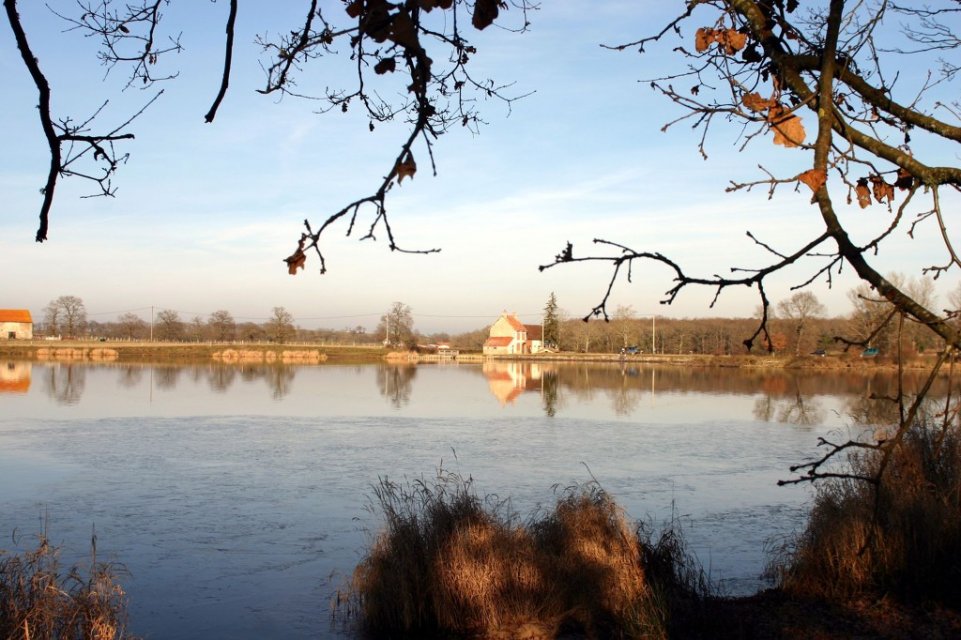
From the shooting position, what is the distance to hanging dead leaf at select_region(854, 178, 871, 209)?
2.12m

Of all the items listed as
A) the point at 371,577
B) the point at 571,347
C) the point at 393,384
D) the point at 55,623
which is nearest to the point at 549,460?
the point at 371,577

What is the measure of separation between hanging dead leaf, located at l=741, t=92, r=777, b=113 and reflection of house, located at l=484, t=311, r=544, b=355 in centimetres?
9966

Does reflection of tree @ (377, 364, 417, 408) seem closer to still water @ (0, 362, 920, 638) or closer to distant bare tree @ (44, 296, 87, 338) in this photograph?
still water @ (0, 362, 920, 638)

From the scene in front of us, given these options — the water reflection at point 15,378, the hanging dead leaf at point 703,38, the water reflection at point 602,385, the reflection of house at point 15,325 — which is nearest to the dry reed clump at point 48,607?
the hanging dead leaf at point 703,38

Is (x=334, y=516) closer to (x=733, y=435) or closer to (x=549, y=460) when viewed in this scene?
(x=549, y=460)

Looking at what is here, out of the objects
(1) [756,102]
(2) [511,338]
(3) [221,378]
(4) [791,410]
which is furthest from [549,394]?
(2) [511,338]

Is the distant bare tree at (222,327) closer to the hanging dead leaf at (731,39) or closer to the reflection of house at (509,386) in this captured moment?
the reflection of house at (509,386)

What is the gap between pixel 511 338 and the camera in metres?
105

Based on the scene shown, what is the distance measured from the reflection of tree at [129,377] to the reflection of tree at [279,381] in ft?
22.4

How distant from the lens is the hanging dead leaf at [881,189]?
86.0 inches

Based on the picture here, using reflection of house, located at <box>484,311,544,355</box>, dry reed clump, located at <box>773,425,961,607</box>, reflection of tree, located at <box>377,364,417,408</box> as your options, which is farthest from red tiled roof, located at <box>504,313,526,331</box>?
dry reed clump, located at <box>773,425,961,607</box>

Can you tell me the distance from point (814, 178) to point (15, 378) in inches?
1960

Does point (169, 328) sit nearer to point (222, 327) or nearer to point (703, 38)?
point (222, 327)

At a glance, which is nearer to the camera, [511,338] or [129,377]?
[129,377]
